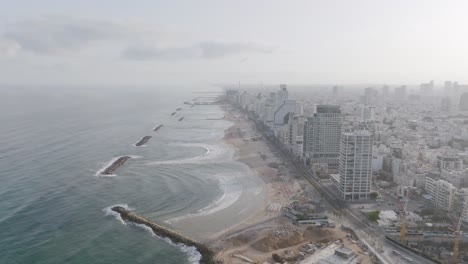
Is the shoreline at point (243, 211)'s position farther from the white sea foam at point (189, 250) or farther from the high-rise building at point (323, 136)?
the high-rise building at point (323, 136)

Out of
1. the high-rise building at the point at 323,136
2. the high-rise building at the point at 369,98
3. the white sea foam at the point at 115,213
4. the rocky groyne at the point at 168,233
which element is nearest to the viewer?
the rocky groyne at the point at 168,233

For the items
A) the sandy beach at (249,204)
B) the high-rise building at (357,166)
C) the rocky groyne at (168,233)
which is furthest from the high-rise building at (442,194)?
the rocky groyne at (168,233)

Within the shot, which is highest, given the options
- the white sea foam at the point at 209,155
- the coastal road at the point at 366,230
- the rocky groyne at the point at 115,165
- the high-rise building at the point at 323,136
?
the high-rise building at the point at 323,136

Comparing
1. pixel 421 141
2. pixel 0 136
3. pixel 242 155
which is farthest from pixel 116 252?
pixel 421 141

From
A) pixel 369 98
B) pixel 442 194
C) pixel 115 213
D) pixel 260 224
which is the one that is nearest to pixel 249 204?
pixel 260 224

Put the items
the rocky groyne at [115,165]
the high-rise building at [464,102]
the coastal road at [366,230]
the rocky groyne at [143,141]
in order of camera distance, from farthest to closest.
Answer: the high-rise building at [464,102]
the rocky groyne at [143,141]
the rocky groyne at [115,165]
the coastal road at [366,230]

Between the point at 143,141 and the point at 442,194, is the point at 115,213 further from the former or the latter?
the point at 143,141

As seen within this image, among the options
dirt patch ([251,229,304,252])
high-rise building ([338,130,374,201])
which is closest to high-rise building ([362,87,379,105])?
high-rise building ([338,130,374,201])
